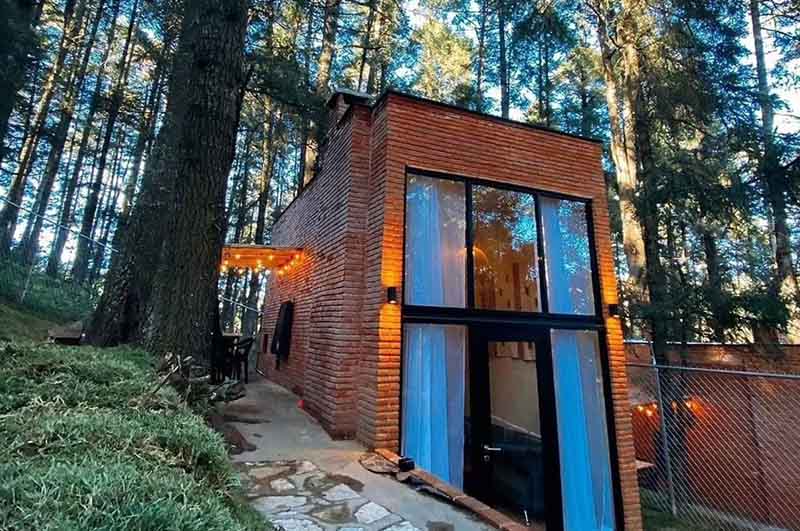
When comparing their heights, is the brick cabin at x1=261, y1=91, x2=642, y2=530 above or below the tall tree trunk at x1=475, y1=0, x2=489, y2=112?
below

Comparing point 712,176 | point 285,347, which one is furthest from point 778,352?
point 285,347

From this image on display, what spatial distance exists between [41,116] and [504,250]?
476 inches

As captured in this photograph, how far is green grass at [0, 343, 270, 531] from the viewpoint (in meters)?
1.04

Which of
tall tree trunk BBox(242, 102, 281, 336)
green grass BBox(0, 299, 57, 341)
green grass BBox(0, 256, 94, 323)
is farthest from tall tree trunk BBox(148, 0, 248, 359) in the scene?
tall tree trunk BBox(242, 102, 281, 336)

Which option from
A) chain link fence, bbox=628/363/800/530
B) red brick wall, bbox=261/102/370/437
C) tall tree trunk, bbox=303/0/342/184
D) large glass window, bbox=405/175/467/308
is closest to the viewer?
red brick wall, bbox=261/102/370/437

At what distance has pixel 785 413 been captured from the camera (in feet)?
20.5

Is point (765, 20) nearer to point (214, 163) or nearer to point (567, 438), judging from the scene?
point (567, 438)

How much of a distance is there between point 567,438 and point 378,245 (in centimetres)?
351

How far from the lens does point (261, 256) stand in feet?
26.4

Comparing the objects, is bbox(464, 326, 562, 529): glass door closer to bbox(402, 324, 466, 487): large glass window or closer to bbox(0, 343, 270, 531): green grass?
bbox(402, 324, 466, 487): large glass window

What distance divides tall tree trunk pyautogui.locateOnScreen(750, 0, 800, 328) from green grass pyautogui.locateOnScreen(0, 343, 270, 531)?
900cm

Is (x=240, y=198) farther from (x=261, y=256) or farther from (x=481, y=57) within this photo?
(x=481, y=57)

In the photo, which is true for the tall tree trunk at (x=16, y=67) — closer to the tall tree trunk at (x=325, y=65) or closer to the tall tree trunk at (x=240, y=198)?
the tall tree trunk at (x=325, y=65)

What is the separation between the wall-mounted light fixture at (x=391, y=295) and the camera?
15.9ft
